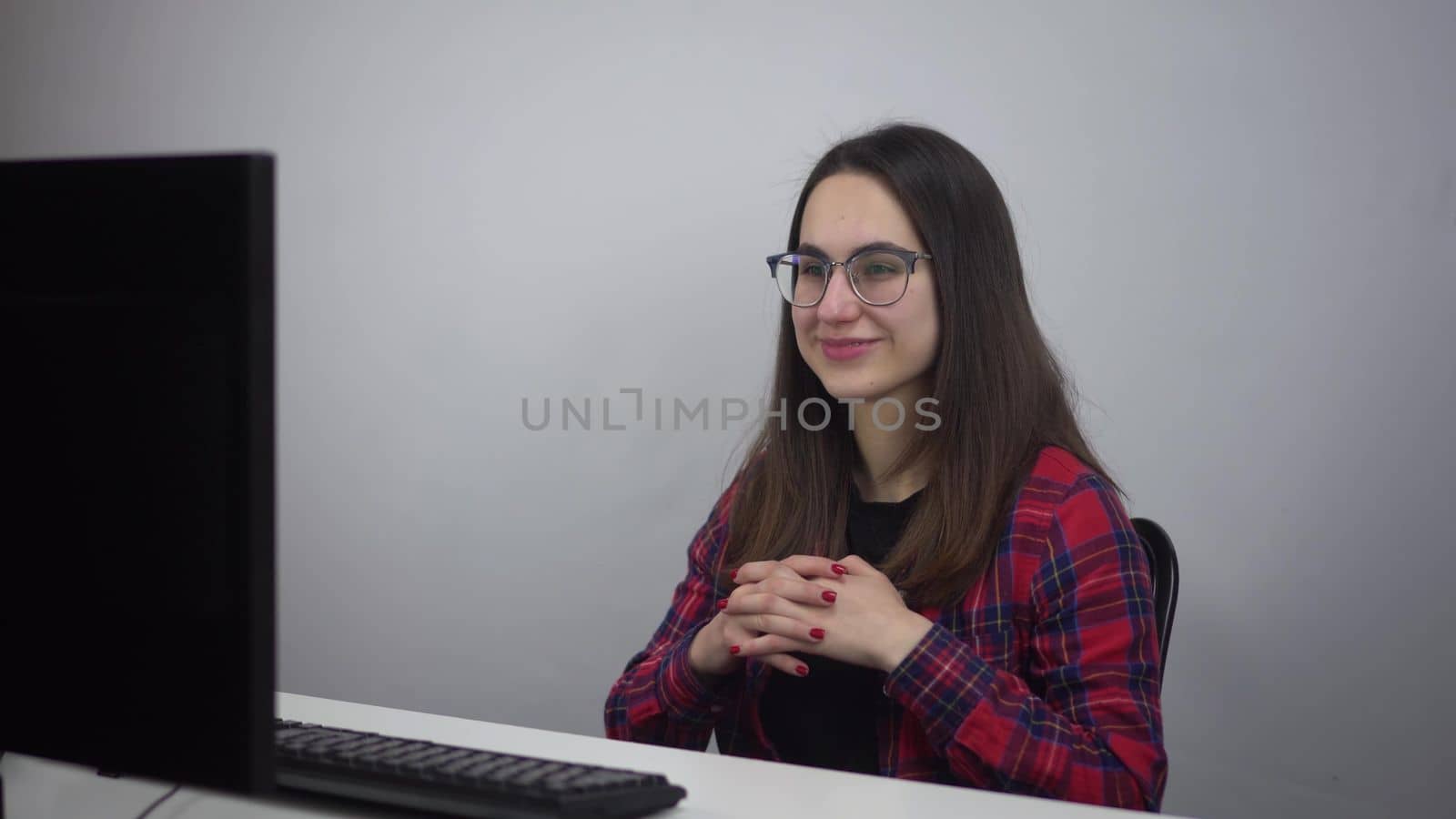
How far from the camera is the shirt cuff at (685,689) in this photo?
1340 mm

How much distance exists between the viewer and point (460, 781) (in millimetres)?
762

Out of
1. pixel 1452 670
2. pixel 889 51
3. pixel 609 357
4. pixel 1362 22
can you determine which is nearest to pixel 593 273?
pixel 609 357

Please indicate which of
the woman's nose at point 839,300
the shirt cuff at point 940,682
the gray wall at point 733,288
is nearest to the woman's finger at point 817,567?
the shirt cuff at point 940,682

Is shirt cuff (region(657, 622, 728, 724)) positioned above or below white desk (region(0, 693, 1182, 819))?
below

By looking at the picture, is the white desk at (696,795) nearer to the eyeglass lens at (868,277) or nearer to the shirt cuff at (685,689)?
the shirt cuff at (685,689)

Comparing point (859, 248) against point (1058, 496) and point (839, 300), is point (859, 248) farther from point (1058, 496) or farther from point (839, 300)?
point (1058, 496)

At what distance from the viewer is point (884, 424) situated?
5.01 ft

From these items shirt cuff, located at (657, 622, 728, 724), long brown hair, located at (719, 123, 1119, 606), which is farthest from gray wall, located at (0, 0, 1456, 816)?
shirt cuff, located at (657, 622, 728, 724)

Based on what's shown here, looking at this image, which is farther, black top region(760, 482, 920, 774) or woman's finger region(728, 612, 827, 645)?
black top region(760, 482, 920, 774)

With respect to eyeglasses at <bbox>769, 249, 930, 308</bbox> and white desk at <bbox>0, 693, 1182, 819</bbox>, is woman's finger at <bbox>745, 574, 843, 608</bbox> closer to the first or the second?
white desk at <bbox>0, 693, 1182, 819</bbox>

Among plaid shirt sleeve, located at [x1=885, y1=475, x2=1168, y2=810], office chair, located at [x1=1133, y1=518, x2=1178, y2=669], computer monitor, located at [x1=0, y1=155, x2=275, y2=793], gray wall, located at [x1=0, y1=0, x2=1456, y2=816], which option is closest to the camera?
computer monitor, located at [x1=0, y1=155, x2=275, y2=793]

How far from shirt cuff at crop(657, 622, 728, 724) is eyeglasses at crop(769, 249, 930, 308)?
1.62ft

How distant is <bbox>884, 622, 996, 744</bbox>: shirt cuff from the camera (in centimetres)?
113

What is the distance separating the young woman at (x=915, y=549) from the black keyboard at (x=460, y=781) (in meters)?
0.42
